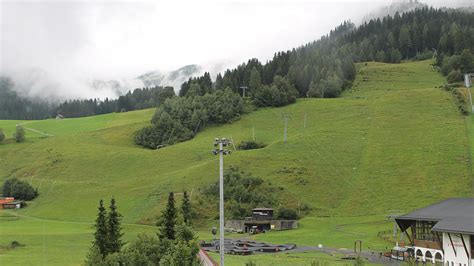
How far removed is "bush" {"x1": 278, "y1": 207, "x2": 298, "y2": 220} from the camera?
311 feet

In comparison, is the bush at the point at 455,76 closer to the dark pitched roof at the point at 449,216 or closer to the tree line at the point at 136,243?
the dark pitched roof at the point at 449,216

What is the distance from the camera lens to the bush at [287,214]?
9469cm

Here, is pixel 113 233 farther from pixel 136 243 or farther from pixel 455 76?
pixel 455 76

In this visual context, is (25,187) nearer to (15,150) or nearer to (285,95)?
(15,150)

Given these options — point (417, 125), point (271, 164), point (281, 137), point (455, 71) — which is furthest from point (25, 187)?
point (455, 71)

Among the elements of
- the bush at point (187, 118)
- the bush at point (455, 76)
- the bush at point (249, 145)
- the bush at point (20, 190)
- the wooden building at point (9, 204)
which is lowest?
the wooden building at point (9, 204)

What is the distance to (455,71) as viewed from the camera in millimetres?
179125

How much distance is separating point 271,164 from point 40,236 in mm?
55948

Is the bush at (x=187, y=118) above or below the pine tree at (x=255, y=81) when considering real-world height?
below

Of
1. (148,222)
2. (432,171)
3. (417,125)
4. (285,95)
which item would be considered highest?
(285,95)

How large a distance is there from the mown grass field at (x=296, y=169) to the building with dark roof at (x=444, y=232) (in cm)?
639

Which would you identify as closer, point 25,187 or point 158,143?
point 25,187

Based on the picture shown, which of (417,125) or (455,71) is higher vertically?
(455,71)

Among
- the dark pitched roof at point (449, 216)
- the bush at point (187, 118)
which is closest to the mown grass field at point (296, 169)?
the bush at point (187, 118)
